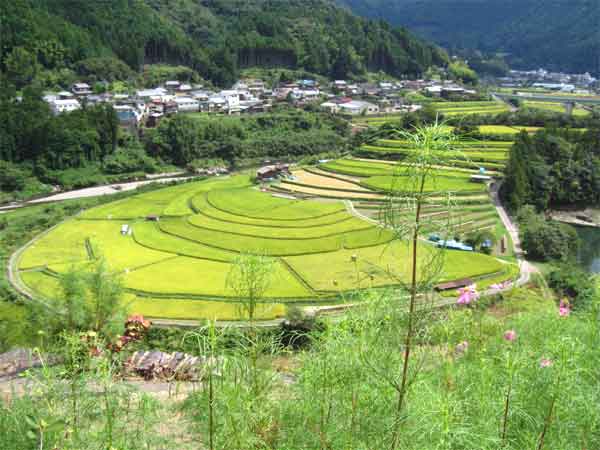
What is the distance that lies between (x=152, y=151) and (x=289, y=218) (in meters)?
33.3

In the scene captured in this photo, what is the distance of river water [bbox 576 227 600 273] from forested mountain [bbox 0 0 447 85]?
76.3 metres

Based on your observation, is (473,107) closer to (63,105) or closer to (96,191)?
(96,191)

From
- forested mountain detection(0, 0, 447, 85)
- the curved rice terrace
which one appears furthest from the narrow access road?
forested mountain detection(0, 0, 447, 85)

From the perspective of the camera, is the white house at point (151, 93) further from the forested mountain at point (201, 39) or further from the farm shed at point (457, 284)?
the farm shed at point (457, 284)

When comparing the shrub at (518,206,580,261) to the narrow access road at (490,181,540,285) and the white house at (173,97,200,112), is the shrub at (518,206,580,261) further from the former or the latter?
the white house at (173,97,200,112)

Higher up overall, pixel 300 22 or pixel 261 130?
pixel 300 22

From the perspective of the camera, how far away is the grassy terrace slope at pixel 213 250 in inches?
1043

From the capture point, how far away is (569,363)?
20.2 feet

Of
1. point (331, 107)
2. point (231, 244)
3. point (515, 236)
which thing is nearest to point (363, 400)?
point (231, 244)

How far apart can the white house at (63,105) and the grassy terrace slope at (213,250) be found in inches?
1233

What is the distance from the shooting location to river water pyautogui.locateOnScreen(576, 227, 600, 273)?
3708 centimetres

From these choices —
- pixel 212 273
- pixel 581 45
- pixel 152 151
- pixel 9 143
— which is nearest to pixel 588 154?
pixel 212 273

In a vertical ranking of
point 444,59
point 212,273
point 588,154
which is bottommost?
point 212,273

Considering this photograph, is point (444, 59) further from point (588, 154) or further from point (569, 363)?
point (569, 363)
